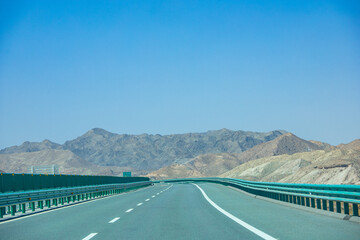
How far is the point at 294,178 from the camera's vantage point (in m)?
60.1

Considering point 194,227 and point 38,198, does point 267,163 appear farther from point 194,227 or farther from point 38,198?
point 194,227

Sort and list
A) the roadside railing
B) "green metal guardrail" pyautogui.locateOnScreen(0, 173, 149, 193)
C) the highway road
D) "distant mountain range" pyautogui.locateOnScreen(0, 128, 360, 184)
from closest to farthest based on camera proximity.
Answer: the highway road, the roadside railing, "green metal guardrail" pyautogui.locateOnScreen(0, 173, 149, 193), "distant mountain range" pyautogui.locateOnScreen(0, 128, 360, 184)

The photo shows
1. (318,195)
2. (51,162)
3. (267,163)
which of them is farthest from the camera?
(51,162)

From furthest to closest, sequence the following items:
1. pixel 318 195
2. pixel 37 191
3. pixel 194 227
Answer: pixel 37 191
pixel 318 195
pixel 194 227

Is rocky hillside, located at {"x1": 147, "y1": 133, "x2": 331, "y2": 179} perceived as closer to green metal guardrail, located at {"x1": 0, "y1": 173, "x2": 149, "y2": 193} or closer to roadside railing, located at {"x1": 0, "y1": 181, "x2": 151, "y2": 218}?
green metal guardrail, located at {"x1": 0, "y1": 173, "x2": 149, "y2": 193}

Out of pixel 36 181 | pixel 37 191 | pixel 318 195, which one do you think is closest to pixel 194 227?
pixel 318 195

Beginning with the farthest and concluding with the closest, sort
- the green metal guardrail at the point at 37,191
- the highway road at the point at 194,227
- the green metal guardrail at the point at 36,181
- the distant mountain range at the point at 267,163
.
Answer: the distant mountain range at the point at 267,163
the green metal guardrail at the point at 36,181
the green metal guardrail at the point at 37,191
the highway road at the point at 194,227

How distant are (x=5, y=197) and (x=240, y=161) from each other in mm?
140851

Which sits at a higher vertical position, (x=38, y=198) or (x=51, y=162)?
(x=51, y=162)

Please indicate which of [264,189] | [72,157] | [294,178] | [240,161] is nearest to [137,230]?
[264,189]

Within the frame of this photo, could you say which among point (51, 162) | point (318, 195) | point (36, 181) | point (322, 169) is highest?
point (51, 162)

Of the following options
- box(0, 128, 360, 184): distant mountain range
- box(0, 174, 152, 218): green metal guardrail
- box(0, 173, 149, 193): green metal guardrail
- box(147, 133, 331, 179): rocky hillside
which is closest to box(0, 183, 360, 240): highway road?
box(0, 174, 152, 218): green metal guardrail

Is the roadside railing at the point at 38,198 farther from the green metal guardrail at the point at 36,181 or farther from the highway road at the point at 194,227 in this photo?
the highway road at the point at 194,227

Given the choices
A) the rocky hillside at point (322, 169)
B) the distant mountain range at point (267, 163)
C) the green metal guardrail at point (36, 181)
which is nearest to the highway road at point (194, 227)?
the green metal guardrail at point (36, 181)
